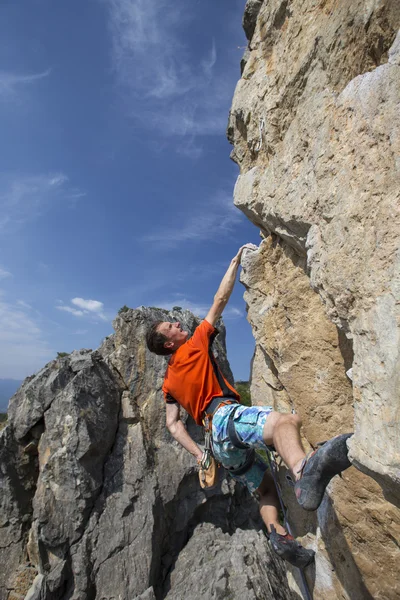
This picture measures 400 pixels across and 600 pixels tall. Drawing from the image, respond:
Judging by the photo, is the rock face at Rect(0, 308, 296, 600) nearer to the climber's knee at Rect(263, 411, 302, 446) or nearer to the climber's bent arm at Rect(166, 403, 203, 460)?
the climber's bent arm at Rect(166, 403, 203, 460)

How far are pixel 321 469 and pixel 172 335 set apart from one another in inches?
115

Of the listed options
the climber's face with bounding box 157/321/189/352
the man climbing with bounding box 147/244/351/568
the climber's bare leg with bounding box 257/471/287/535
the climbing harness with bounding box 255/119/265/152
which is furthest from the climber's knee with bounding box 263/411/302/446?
the climbing harness with bounding box 255/119/265/152

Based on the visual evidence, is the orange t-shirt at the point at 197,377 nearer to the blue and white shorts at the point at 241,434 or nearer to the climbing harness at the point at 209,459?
the climbing harness at the point at 209,459

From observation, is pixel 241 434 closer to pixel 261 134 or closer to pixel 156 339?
pixel 156 339

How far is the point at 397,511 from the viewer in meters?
3.59

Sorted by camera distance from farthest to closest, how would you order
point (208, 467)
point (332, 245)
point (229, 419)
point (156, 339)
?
point (156, 339) < point (208, 467) < point (229, 419) < point (332, 245)

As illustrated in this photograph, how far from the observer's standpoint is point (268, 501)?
195 inches

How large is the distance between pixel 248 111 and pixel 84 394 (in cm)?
863

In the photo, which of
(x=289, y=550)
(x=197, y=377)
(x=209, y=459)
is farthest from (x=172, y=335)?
(x=289, y=550)

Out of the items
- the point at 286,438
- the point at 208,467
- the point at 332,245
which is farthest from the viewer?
the point at 208,467

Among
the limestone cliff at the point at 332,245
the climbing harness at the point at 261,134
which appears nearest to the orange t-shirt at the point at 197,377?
the limestone cliff at the point at 332,245

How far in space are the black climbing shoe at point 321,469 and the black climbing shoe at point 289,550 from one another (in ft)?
5.78

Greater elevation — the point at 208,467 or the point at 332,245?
the point at 332,245

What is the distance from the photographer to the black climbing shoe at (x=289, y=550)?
4129 mm
